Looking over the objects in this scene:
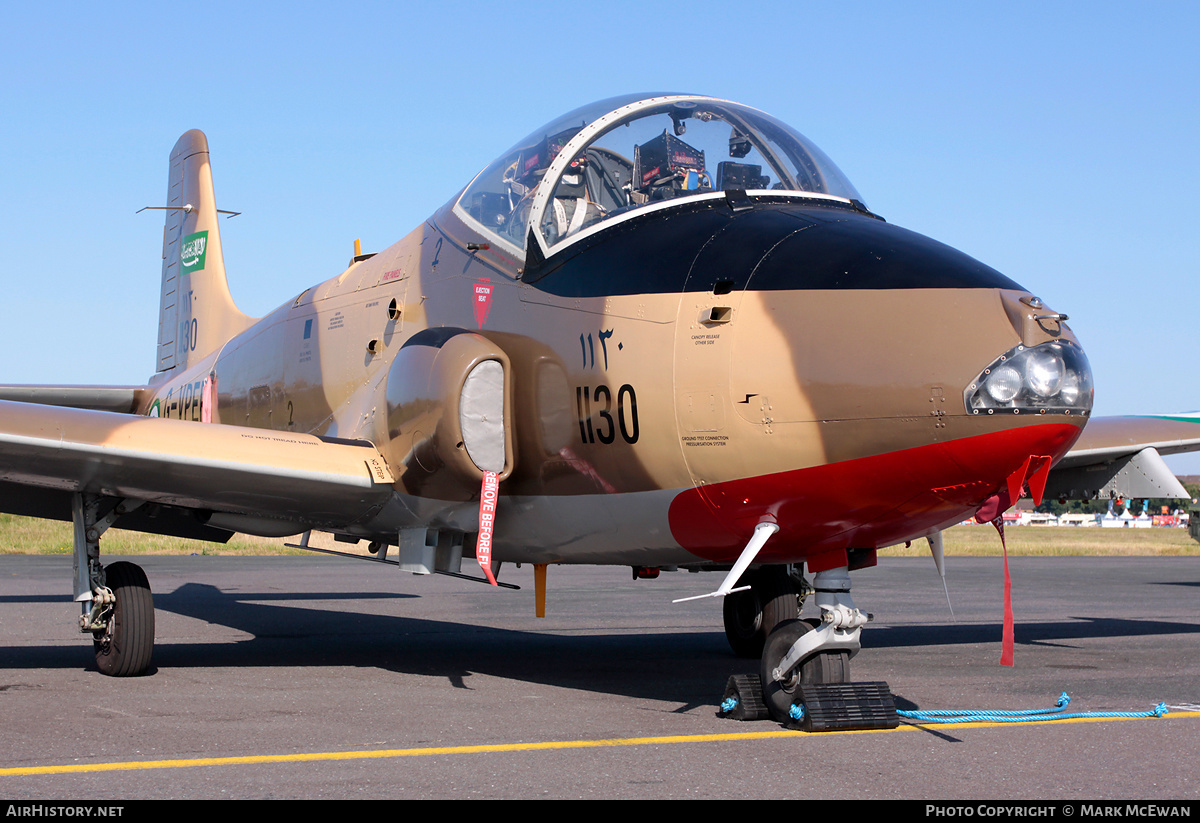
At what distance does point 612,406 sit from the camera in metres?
6.19

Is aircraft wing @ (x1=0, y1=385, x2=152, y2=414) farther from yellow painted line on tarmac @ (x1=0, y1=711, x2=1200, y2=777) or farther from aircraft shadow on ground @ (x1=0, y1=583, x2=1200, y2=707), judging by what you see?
yellow painted line on tarmac @ (x1=0, y1=711, x2=1200, y2=777)

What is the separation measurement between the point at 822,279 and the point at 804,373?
48 centimetres

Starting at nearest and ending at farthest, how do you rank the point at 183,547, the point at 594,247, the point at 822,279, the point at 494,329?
the point at 822,279 < the point at 594,247 < the point at 494,329 < the point at 183,547

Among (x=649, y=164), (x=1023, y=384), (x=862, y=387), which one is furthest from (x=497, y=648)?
(x=1023, y=384)

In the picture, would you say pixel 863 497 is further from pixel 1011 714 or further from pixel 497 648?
pixel 497 648

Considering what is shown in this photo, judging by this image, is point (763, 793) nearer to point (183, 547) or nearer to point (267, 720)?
point (267, 720)

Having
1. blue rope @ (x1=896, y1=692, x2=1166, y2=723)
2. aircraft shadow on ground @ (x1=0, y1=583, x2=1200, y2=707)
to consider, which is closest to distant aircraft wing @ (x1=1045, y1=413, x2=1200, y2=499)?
aircraft shadow on ground @ (x1=0, y1=583, x2=1200, y2=707)

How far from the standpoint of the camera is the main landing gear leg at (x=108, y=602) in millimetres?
8367

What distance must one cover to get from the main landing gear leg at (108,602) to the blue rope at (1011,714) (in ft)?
17.7

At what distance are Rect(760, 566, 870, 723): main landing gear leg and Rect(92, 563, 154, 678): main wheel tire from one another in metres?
4.70

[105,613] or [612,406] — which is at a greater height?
[612,406]

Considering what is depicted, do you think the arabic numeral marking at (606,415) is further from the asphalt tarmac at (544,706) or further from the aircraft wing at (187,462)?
the aircraft wing at (187,462)

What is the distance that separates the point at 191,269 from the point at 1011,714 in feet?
39.0

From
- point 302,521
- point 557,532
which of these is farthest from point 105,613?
point 557,532
